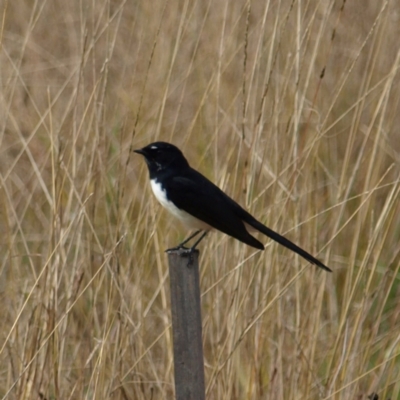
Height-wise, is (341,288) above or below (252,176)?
below

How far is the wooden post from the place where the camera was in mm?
1876

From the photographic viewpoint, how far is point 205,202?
2.45 m

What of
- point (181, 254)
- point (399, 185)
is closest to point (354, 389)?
point (399, 185)

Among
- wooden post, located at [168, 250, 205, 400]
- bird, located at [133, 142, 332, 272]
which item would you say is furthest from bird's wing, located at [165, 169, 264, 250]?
wooden post, located at [168, 250, 205, 400]

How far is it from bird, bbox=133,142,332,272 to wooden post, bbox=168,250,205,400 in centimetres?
39

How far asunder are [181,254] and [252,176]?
628 millimetres

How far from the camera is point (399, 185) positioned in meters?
2.47

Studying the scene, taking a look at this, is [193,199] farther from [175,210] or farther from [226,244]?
[226,244]

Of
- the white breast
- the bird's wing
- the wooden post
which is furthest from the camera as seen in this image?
the white breast

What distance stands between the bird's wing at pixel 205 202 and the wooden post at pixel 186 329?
410 mm

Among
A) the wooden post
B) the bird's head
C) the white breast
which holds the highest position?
the bird's head

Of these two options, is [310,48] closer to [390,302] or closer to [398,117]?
[398,117]

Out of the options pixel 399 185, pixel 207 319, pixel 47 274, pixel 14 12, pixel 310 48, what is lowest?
pixel 207 319

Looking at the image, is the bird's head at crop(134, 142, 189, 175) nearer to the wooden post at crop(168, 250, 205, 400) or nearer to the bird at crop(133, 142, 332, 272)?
the bird at crop(133, 142, 332, 272)
